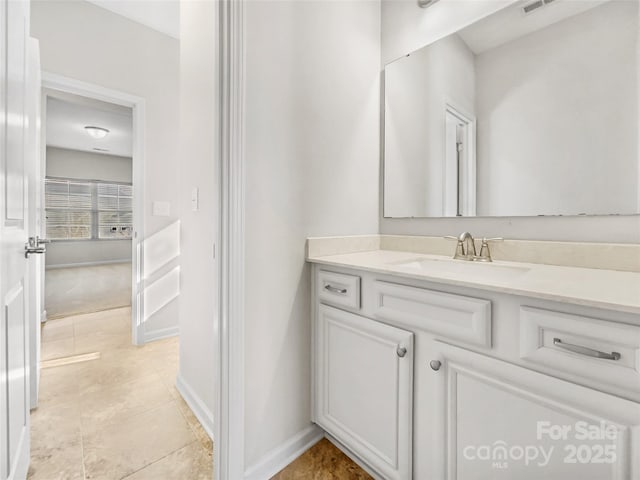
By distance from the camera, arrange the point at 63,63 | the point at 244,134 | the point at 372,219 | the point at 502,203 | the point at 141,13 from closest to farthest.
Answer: the point at 244,134
the point at 502,203
the point at 372,219
the point at 63,63
the point at 141,13

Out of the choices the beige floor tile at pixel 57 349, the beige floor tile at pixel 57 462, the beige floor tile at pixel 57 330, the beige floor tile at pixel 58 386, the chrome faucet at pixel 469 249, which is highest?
the chrome faucet at pixel 469 249

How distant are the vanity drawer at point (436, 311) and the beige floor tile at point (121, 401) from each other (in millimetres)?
1494

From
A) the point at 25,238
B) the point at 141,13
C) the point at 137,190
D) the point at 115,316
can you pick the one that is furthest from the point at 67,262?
the point at 25,238

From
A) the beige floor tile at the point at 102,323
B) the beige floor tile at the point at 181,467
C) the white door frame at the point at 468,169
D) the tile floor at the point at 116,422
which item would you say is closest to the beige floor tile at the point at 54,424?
the tile floor at the point at 116,422

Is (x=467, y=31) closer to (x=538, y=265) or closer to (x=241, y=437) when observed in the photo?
(x=538, y=265)

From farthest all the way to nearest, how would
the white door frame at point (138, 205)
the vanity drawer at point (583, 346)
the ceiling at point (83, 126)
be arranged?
the ceiling at point (83, 126)
the white door frame at point (138, 205)
the vanity drawer at point (583, 346)

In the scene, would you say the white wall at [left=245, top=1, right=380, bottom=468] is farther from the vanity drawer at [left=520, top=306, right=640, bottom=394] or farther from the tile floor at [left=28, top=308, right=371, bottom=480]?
the vanity drawer at [left=520, top=306, right=640, bottom=394]

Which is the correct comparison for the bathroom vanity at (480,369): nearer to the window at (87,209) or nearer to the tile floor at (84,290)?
the tile floor at (84,290)

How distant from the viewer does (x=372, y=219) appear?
1.76 metres

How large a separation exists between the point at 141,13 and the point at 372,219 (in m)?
2.60

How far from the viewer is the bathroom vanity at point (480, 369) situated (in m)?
0.67

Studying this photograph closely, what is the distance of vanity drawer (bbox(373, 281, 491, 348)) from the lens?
2.79 ft

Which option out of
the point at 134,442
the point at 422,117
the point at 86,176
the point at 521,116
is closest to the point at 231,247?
the point at 134,442

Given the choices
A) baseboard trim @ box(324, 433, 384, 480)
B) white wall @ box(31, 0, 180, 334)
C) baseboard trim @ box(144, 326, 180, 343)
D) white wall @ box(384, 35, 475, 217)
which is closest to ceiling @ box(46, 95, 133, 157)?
white wall @ box(31, 0, 180, 334)
